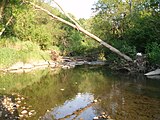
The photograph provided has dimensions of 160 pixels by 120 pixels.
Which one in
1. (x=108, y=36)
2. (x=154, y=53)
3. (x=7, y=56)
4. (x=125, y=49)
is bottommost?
(x=154, y=53)

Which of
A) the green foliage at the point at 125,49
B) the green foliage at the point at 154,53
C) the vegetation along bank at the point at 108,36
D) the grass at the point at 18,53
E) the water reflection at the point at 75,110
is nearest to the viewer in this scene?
the water reflection at the point at 75,110

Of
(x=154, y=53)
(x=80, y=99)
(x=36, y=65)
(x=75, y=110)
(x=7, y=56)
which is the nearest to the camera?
(x=75, y=110)

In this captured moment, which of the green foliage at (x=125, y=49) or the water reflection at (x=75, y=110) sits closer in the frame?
the water reflection at (x=75, y=110)

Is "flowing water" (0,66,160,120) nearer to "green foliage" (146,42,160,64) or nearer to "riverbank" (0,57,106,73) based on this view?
"green foliage" (146,42,160,64)

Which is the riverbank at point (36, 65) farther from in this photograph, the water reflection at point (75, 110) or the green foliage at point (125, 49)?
the water reflection at point (75, 110)

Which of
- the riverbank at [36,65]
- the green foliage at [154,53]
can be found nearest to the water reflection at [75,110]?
the green foliage at [154,53]

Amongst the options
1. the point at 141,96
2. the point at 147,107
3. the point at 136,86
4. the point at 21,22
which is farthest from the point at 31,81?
the point at 21,22

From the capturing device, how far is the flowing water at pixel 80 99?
9.43m

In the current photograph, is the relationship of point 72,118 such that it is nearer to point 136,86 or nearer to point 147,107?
point 147,107

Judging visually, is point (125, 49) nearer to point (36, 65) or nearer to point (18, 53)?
point (36, 65)

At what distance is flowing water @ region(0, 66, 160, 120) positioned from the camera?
9.43 m

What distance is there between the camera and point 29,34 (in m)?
31.1

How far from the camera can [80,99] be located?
12.2 meters

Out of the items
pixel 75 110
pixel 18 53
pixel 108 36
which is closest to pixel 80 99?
pixel 75 110
